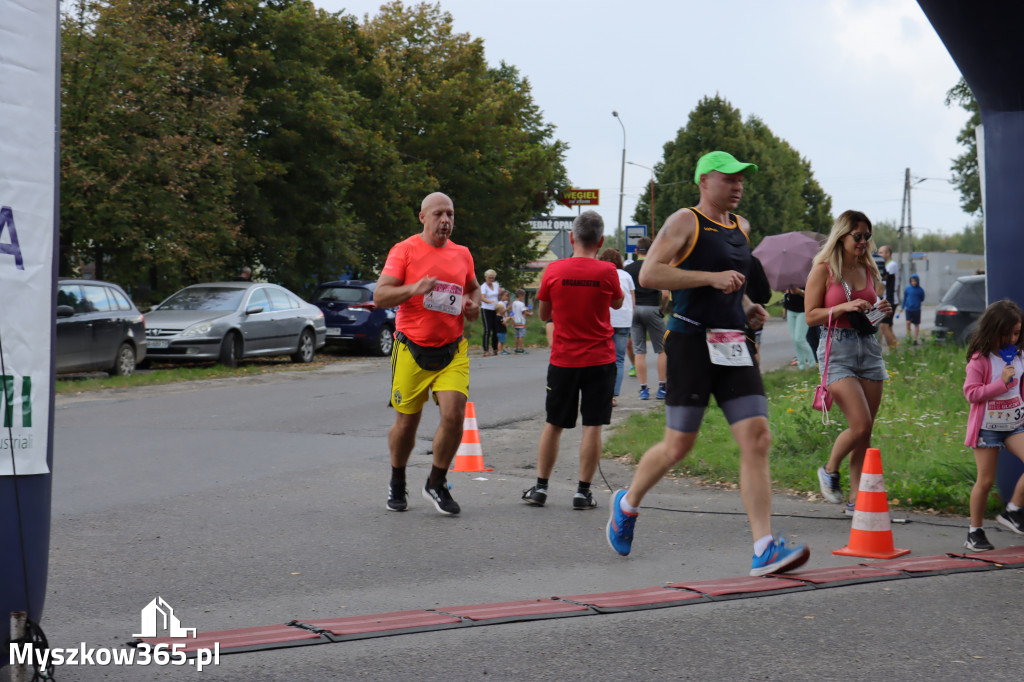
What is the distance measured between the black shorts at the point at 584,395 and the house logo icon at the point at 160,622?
3206mm

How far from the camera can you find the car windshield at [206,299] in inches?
793

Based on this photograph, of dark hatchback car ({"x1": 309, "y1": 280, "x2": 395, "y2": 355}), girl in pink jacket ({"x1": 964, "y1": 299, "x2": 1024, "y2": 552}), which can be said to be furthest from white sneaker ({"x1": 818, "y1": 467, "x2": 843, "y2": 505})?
dark hatchback car ({"x1": 309, "y1": 280, "x2": 395, "y2": 355})

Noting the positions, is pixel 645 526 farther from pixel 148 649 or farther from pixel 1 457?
pixel 1 457

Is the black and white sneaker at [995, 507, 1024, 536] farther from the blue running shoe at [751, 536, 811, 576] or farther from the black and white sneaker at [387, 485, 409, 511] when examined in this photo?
the black and white sneaker at [387, 485, 409, 511]

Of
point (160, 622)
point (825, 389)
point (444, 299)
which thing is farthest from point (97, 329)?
point (160, 622)

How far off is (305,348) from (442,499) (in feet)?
50.6

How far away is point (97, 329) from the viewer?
1712cm

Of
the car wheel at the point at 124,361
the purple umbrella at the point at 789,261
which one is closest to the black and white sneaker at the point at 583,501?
the car wheel at the point at 124,361

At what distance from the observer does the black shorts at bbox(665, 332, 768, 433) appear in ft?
18.4

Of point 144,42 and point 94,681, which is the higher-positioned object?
point 144,42

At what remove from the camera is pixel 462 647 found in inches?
172

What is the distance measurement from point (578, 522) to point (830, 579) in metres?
1.95

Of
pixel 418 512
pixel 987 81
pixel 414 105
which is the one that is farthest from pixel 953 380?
pixel 414 105

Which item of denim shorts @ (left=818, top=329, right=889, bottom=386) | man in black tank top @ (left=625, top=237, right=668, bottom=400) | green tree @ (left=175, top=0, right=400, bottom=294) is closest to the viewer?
denim shorts @ (left=818, top=329, right=889, bottom=386)
